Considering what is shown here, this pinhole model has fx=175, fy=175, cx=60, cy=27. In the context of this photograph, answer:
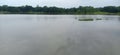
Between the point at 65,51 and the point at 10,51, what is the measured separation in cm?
277

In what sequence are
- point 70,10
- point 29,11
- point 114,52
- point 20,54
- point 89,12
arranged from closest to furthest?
point 20,54
point 114,52
point 89,12
point 70,10
point 29,11

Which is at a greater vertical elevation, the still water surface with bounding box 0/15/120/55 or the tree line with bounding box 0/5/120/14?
the still water surface with bounding box 0/15/120/55

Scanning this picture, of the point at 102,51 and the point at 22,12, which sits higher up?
the point at 102,51

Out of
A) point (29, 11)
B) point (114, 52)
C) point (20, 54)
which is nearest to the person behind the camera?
point (20, 54)

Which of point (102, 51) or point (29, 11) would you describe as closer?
point (102, 51)

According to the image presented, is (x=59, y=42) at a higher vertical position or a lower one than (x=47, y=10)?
higher

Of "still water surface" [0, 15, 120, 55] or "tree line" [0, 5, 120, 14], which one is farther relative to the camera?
"tree line" [0, 5, 120, 14]

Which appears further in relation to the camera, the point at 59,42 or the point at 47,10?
the point at 47,10

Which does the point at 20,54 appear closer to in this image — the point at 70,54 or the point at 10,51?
the point at 10,51

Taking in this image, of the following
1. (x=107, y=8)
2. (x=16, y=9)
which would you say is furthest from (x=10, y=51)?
(x=16, y=9)

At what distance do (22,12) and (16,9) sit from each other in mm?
3904

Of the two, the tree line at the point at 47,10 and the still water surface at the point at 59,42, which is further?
the tree line at the point at 47,10

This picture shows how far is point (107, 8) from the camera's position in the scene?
2712 inches

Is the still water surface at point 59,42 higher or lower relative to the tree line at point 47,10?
higher
